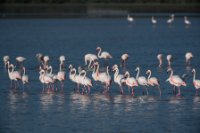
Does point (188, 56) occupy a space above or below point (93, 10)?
below

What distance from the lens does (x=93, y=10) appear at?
7056cm

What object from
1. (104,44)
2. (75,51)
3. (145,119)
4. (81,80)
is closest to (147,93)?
(81,80)

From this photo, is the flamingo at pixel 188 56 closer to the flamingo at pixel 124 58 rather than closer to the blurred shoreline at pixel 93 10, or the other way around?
the flamingo at pixel 124 58

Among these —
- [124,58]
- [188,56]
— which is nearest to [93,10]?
[188,56]

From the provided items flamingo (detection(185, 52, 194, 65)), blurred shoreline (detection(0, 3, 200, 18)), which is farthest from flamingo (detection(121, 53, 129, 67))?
blurred shoreline (detection(0, 3, 200, 18))

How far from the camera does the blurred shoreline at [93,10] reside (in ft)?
225

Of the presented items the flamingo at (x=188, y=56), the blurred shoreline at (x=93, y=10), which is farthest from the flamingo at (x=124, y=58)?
the blurred shoreline at (x=93, y=10)

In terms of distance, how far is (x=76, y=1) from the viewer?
73.0 metres

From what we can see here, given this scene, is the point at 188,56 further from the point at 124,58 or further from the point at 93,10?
the point at 93,10

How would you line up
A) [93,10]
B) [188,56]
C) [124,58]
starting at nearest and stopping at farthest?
1. [124,58]
2. [188,56]
3. [93,10]

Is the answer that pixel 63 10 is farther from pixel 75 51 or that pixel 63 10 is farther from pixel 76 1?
pixel 75 51

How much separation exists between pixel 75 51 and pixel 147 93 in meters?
12.7

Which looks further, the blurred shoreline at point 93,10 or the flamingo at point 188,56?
the blurred shoreline at point 93,10

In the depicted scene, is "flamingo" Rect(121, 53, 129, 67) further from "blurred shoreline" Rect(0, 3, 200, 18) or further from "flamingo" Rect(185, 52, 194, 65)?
"blurred shoreline" Rect(0, 3, 200, 18)
